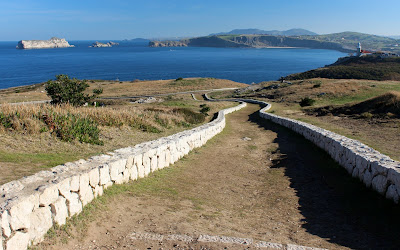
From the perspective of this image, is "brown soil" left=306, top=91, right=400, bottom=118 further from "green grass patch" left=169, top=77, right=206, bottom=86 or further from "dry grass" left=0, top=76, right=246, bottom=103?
"green grass patch" left=169, top=77, right=206, bottom=86

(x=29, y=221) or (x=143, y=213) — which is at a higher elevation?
(x=29, y=221)

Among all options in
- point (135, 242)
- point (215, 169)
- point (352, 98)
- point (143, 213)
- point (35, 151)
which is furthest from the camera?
point (352, 98)

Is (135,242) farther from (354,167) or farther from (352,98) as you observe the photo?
(352,98)

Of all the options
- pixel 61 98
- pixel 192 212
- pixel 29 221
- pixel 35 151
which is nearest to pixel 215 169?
pixel 192 212

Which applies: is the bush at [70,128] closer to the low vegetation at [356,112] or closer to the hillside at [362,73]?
the low vegetation at [356,112]

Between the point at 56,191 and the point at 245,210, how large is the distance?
13.9 ft

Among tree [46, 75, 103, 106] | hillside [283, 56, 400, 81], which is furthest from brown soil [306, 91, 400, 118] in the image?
hillside [283, 56, 400, 81]

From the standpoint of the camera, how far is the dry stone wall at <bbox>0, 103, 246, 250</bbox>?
15.3 ft

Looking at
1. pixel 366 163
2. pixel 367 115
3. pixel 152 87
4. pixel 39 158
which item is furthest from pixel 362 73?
pixel 39 158

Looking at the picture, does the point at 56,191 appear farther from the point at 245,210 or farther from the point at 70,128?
the point at 70,128

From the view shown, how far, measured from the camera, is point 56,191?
554 centimetres

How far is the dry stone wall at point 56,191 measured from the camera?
4.67 meters

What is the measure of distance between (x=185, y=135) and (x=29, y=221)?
826cm

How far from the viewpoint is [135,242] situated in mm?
5492
